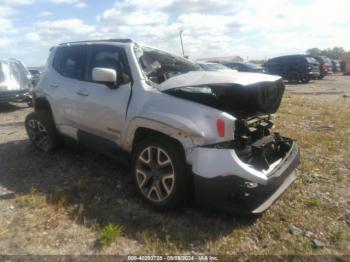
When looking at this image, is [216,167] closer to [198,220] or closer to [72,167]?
[198,220]

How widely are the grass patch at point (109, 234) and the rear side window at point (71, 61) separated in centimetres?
232

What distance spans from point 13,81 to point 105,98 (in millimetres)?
9449

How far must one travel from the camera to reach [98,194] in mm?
4266

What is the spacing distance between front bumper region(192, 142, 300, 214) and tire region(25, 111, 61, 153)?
304 centimetres

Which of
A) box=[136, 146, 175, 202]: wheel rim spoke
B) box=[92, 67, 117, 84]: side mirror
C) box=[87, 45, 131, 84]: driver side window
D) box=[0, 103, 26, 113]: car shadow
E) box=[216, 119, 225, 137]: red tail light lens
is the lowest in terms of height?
box=[0, 103, 26, 113]: car shadow

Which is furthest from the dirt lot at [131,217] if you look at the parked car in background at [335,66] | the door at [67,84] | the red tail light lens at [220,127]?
the parked car in background at [335,66]

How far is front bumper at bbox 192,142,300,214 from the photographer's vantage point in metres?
3.13

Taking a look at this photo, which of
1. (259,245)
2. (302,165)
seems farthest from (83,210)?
(302,165)

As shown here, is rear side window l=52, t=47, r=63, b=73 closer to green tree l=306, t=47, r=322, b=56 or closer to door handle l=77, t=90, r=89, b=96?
door handle l=77, t=90, r=89, b=96

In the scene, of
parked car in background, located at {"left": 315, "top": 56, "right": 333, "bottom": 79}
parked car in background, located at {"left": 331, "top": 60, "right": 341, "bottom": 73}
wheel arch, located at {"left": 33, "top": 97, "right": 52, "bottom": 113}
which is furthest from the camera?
parked car in background, located at {"left": 331, "top": 60, "right": 341, "bottom": 73}

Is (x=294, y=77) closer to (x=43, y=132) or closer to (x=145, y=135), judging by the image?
(x=43, y=132)

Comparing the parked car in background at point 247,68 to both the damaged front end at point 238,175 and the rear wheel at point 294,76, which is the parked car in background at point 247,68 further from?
the damaged front end at point 238,175

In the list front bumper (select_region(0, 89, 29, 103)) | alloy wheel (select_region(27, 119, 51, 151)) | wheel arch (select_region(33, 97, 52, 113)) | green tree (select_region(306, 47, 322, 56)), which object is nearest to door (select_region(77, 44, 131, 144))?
wheel arch (select_region(33, 97, 52, 113))

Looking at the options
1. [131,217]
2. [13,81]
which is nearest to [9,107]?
[13,81]
